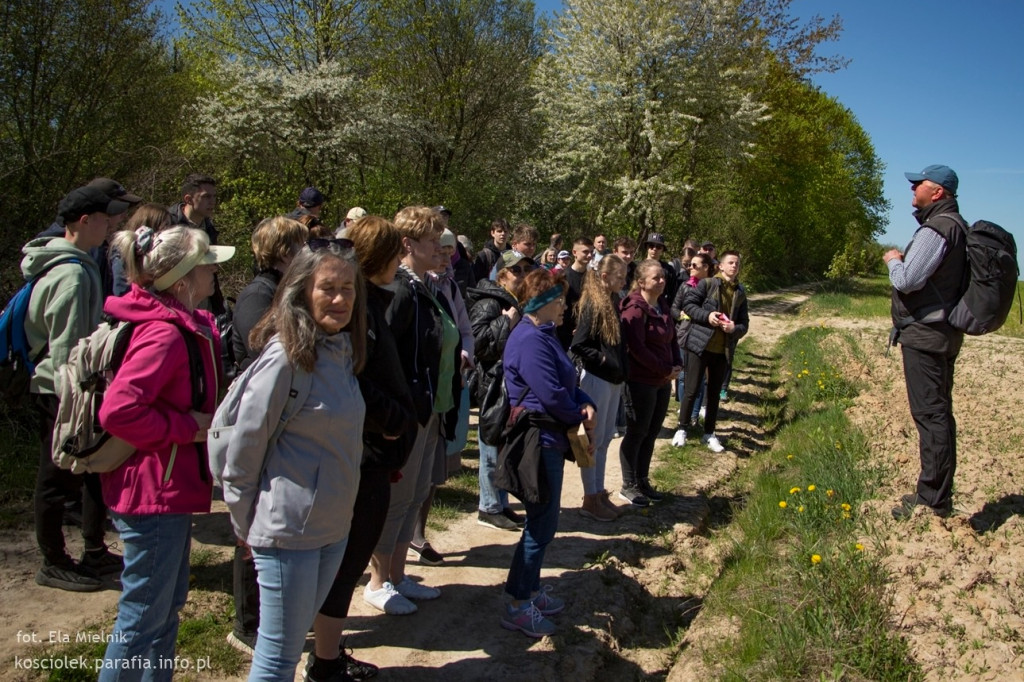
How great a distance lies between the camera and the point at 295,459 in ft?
8.20

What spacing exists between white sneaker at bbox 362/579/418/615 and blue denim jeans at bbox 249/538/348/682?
1389 millimetres

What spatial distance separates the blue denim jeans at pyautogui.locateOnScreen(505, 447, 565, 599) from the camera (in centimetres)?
385

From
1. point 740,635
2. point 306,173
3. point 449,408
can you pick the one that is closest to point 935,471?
point 740,635

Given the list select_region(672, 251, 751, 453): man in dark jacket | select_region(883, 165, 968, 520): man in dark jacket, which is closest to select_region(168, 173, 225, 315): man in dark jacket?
select_region(672, 251, 751, 453): man in dark jacket

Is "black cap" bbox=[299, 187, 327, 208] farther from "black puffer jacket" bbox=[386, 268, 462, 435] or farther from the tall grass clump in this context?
the tall grass clump

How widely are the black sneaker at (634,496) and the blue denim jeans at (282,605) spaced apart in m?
3.84

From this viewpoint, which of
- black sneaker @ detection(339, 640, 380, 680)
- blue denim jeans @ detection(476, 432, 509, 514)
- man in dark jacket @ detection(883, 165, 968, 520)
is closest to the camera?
black sneaker @ detection(339, 640, 380, 680)

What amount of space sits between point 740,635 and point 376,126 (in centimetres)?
1691

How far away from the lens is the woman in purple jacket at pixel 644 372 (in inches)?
229

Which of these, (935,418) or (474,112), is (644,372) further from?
(474,112)

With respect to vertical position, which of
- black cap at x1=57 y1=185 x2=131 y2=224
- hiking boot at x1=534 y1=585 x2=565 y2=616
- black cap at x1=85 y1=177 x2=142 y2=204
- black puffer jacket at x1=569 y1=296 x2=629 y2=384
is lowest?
hiking boot at x1=534 y1=585 x2=565 y2=616

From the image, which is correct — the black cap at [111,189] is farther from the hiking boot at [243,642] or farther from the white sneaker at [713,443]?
the white sneaker at [713,443]

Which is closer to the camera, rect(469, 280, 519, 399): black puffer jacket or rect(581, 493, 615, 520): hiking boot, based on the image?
rect(469, 280, 519, 399): black puffer jacket

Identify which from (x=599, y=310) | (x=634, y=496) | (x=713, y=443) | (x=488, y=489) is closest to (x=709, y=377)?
(x=713, y=443)
